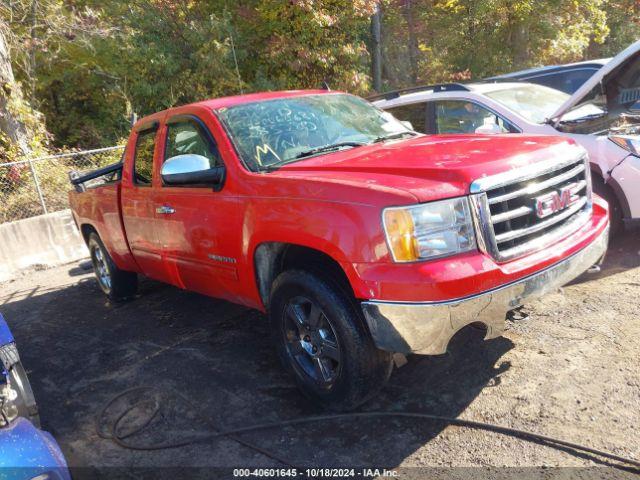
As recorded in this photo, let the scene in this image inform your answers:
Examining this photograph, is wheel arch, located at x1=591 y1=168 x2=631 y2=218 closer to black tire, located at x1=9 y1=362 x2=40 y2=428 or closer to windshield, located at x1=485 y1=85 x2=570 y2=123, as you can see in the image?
windshield, located at x1=485 y1=85 x2=570 y2=123

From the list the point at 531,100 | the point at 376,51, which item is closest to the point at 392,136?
the point at 531,100

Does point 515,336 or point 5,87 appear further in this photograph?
point 5,87

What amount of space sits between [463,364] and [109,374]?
8.91 ft

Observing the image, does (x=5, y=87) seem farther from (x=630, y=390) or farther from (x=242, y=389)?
(x=630, y=390)

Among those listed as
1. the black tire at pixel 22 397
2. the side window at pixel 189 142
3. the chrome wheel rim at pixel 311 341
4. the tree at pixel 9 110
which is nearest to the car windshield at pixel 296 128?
the side window at pixel 189 142

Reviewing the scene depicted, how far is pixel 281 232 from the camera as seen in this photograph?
3.45 metres

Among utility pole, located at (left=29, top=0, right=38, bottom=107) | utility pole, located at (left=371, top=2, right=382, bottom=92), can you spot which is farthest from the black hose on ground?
utility pole, located at (left=371, top=2, right=382, bottom=92)

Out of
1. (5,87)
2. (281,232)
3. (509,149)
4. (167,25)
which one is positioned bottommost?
(281,232)

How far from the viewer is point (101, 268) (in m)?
6.78

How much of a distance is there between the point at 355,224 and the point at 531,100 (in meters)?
4.61

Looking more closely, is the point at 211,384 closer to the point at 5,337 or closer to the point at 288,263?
the point at 288,263

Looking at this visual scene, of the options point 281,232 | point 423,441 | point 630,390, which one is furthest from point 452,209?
Answer: point 630,390

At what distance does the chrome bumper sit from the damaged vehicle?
276cm

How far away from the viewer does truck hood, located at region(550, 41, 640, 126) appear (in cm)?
548
